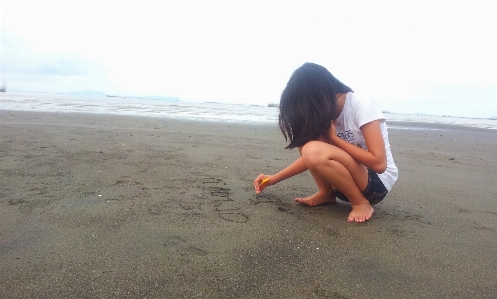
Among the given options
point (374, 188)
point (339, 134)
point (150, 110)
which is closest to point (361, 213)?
point (374, 188)

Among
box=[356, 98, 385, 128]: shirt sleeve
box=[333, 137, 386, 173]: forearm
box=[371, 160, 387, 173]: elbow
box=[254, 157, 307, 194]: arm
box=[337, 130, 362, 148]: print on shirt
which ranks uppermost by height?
box=[356, 98, 385, 128]: shirt sleeve

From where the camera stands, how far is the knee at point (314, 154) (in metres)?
2.47

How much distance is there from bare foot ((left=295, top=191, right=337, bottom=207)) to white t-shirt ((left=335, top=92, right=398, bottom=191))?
0.47 m

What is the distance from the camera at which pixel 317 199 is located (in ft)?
9.41

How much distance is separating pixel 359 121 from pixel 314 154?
0.37 meters

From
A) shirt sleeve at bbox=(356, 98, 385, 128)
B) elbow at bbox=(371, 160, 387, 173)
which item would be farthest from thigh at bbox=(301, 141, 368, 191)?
shirt sleeve at bbox=(356, 98, 385, 128)

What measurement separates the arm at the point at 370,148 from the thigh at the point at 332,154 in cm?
4

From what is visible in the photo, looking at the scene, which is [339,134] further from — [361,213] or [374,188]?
[361,213]

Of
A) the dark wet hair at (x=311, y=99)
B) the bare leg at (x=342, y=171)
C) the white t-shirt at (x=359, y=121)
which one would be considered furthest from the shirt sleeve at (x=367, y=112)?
the bare leg at (x=342, y=171)

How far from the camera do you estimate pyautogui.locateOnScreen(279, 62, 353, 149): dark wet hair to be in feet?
7.79

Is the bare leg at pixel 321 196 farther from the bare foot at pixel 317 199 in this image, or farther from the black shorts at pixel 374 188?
the black shorts at pixel 374 188

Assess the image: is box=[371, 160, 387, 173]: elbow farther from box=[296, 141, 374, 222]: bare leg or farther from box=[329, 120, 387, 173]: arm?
box=[296, 141, 374, 222]: bare leg

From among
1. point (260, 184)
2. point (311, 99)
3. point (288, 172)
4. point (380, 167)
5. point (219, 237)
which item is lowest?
point (219, 237)

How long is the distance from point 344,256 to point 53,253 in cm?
151
